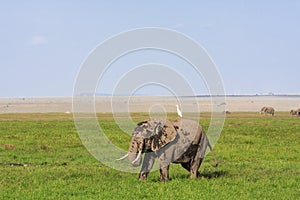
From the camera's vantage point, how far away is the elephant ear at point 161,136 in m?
15.1

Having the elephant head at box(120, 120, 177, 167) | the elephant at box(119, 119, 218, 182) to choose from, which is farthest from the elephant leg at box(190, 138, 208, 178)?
the elephant head at box(120, 120, 177, 167)

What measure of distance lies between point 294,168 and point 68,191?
9.65 meters

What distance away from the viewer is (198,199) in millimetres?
12688

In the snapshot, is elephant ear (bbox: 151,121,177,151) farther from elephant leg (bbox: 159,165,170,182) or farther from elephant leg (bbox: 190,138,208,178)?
elephant leg (bbox: 190,138,208,178)

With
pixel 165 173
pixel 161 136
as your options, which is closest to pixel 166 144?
pixel 161 136

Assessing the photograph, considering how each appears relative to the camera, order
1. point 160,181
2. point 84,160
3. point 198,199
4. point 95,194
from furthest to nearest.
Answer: point 84,160
point 160,181
point 95,194
point 198,199

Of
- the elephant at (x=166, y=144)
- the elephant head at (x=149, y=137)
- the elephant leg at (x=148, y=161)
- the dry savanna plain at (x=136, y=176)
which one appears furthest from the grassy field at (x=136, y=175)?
the elephant head at (x=149, y=137)

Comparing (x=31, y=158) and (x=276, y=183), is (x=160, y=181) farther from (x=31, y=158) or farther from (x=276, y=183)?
(x=31, y=158)

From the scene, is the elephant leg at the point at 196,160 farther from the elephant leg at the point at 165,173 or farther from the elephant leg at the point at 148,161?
the elephant leg at the point at 148,161

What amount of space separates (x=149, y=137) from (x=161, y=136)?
15.9 inches

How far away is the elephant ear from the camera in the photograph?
15.1 metres

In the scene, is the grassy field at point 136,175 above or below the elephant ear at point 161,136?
below

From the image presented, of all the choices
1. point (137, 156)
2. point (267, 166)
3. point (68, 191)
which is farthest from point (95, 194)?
point (267, 166)

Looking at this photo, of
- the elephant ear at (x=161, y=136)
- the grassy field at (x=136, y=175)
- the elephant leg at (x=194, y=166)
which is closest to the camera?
the grassy field at (x=136, y=175)
